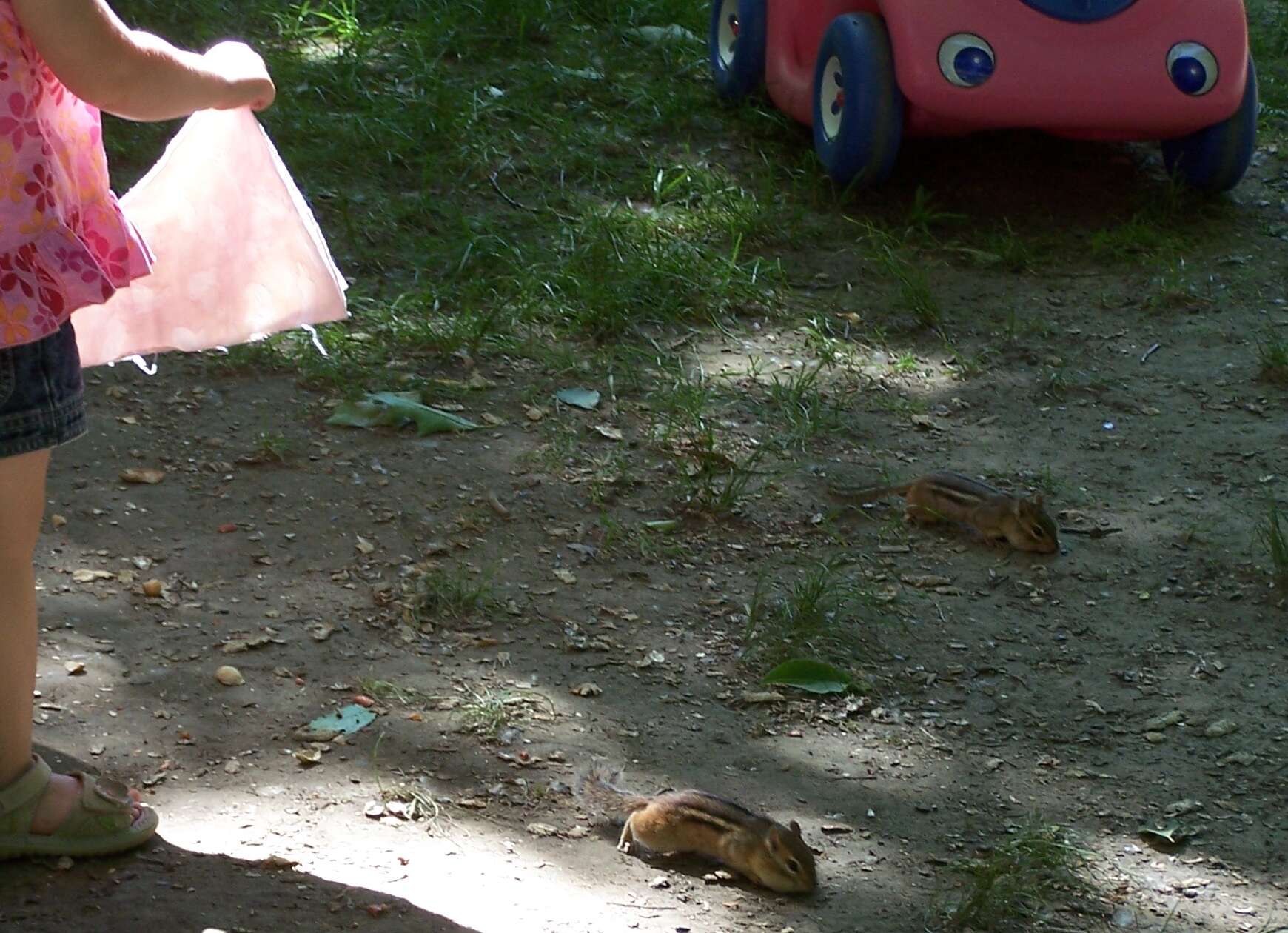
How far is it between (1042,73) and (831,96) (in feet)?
2.94

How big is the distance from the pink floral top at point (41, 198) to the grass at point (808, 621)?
1750mm

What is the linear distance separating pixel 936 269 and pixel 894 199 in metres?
0.56

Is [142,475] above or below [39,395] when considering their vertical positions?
below

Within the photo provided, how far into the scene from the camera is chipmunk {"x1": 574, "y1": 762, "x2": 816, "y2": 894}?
9.34 ft

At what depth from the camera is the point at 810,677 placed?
11.8 ft

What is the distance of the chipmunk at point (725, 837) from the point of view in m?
2.85

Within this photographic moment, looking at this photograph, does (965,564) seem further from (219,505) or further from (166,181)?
(166,181)

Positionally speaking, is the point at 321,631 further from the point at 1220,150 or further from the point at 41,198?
the point at 1220,150

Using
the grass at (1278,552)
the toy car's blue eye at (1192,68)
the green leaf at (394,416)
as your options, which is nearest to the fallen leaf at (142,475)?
the green leaf at (394,416)

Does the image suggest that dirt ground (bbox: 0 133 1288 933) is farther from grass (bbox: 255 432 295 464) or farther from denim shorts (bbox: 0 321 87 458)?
denim shorts (bbox: 0 321 87 458)

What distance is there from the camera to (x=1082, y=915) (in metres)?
2.89

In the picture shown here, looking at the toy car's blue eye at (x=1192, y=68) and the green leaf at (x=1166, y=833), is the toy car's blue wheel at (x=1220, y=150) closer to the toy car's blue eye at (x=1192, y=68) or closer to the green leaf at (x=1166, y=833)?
the toy car's blue eye at (x=1192, y=68)

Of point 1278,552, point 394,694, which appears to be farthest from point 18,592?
point 1278,552

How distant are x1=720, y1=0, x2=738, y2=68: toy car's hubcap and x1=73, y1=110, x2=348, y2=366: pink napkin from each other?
429 centimetres
